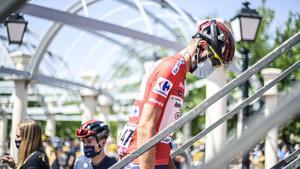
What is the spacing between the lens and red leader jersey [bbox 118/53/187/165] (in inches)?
133

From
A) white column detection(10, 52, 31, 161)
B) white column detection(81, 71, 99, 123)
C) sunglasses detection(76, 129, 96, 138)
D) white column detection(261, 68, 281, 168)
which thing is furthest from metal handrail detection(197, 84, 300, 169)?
white column detection(81, 71, 99, 123)

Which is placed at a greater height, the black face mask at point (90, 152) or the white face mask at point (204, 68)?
the white face mask at point (204, 68)

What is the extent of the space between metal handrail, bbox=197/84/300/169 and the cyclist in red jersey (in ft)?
5.86

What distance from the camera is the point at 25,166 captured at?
5.07m

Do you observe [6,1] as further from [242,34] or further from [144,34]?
[144,34]

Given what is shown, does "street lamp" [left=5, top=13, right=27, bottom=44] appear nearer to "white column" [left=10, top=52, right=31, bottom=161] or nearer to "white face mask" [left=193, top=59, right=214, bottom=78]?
"white column" [left=10, top=52, right=31, bottom=161]

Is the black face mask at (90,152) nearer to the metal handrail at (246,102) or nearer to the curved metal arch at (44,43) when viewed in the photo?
the metal handrail at (246,102)

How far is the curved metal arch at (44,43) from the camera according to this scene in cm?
1861

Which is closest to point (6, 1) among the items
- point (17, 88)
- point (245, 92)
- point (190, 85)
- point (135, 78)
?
point (245, 92)

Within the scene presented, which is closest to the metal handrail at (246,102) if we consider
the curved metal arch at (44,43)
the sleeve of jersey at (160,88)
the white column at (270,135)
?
the white column at (270,135)

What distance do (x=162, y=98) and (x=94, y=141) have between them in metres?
2.18

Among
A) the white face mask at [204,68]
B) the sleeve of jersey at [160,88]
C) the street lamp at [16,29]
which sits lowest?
the sleeve of jersey at [160,88]

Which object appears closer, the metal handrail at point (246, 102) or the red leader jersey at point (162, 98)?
the red leader jersey at point (162, 98)

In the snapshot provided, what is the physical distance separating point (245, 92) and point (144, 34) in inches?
160
